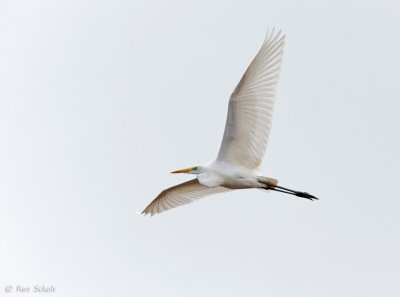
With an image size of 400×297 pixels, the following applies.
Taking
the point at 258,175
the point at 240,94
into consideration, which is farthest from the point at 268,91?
the point at 258,175

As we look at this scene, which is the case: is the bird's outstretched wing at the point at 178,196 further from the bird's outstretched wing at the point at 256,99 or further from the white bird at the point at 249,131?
the bird's outstretched wing at the point at 256,99

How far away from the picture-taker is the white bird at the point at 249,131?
10.7 meters

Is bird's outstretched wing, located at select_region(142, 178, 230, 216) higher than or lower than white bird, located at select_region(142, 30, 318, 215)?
lower

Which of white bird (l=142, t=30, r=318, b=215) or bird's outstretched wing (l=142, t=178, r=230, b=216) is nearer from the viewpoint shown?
white bird (l=142, t=30, r=318, b=215)

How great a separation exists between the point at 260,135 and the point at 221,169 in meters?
0.80

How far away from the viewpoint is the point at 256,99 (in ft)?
35.3

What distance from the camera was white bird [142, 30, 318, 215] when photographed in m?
10.7

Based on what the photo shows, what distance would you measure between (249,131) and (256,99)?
549 mm

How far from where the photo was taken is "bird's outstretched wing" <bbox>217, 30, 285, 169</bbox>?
35.0 feet

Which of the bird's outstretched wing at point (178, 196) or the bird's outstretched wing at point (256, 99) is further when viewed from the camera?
the bird's outstretched wing at point (178, 196)

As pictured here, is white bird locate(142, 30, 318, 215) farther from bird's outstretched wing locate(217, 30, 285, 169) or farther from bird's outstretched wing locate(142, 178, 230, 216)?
bird's outstretched wing locate(142, 178, 230, 216)

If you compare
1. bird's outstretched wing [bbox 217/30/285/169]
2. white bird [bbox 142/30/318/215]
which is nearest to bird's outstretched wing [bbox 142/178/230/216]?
white bird [bbox 142/30/318/215]

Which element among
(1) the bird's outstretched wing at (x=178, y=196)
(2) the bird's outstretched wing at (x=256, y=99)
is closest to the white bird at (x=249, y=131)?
(2) the bird's outstretched wing at (x=256, y=99)

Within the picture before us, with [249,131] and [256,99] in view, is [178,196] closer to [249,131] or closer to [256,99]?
[249,131]
